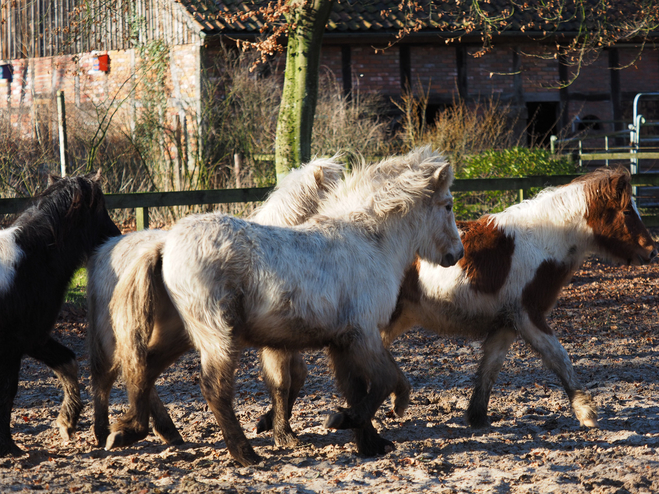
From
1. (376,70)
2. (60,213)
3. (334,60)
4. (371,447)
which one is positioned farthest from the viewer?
(376,70)

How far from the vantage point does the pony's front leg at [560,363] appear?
188 inches

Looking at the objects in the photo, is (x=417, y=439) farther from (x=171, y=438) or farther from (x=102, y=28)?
(x=102, y=28)

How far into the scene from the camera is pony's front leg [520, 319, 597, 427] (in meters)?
4.78

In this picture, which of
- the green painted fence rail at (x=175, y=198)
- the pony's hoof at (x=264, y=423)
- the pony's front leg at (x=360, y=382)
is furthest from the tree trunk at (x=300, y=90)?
the pony's front leg at (x=360, y=382)

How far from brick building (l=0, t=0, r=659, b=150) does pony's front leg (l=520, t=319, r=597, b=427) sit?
11779mm

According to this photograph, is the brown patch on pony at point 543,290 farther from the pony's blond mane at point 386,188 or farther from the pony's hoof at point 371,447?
the pony's hoof at point 371,447

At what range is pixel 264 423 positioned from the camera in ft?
16.0

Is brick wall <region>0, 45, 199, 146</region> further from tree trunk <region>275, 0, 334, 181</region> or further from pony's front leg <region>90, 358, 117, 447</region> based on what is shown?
pony's front leg <region>90, 358, 117, 447</region>

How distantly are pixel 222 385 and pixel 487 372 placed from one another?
2063 millimetres

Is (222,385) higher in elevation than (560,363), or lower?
higher

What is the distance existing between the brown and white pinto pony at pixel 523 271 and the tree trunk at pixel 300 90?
4653 mm

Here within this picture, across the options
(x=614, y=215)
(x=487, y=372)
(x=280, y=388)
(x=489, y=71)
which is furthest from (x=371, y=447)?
→ (x=489, y=71)

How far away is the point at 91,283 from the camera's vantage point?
429 centimetres

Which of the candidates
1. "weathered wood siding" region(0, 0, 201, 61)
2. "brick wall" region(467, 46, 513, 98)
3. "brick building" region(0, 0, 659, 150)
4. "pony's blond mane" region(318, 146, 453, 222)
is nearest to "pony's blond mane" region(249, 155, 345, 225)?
"pony's blond mane" region(318, 146, 453, 222)
